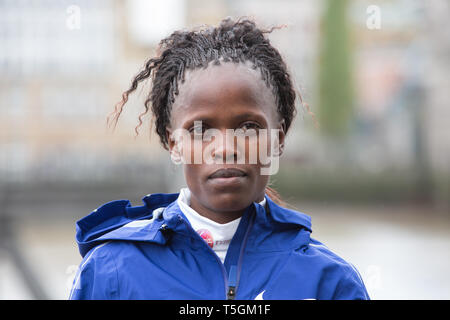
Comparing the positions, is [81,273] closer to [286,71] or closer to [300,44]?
[286,71]

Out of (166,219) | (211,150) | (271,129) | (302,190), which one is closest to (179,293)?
(166,219)

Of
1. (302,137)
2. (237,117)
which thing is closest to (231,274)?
(237,117)

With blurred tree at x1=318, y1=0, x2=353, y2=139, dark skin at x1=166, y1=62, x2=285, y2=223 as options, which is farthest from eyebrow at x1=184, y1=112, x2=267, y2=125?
blurred tree at x1=318, y1=0, x2=353, y2=139

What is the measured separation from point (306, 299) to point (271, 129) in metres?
0.34

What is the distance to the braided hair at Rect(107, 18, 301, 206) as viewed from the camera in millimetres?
1199

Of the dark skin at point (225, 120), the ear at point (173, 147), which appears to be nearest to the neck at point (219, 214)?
the dark skin at point (225, 120)

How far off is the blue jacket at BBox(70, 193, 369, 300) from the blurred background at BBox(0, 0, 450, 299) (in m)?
0.43

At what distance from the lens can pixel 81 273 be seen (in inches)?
43.4

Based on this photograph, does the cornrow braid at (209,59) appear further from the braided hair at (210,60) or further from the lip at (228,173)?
the lip at (228,173)

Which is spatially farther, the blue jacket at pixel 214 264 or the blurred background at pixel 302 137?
the blurred background at pixel 302 137

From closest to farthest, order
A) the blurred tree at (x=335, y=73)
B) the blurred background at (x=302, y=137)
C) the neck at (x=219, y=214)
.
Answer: the neck at (x=219, y=214) → the blurred background at (x=302, y=137) → the blurred tree at (x=335, y=73)

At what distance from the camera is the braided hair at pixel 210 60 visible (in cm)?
120

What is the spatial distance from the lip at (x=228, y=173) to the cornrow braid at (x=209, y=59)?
0.20m

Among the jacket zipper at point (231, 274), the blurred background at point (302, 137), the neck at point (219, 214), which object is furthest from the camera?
the blurred background at point (302, 137)
